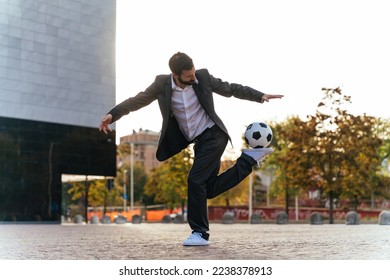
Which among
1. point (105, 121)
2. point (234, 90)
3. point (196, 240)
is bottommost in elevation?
point (196, 240)

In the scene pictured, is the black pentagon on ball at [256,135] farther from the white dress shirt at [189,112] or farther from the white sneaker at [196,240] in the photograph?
the white sneaker at [196,240]

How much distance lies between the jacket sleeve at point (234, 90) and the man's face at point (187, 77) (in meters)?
0.27

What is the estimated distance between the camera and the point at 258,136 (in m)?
7.39

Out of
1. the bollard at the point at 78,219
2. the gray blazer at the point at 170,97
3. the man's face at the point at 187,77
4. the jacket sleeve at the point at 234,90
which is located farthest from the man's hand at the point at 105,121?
the bollard at the point at 78,219

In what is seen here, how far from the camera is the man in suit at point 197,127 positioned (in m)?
7.07

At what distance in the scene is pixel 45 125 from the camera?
31812 millimetres

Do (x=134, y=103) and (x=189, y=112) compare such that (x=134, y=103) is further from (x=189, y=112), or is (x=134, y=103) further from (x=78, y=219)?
(x=78, y=219)

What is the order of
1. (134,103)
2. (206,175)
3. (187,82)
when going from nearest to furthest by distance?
(187,82) < (206,175) < (134,103)

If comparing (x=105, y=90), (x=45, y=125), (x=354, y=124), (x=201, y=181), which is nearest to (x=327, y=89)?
(x=354, y=124)

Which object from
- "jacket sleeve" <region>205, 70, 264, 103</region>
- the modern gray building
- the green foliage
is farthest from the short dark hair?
the green foliage

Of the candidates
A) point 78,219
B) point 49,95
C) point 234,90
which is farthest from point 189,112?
point 78,219

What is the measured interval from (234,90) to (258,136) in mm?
564

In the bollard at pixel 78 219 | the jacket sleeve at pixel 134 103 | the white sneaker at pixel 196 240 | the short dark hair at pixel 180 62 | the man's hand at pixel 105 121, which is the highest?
the short dark hair at pixel 180 62
